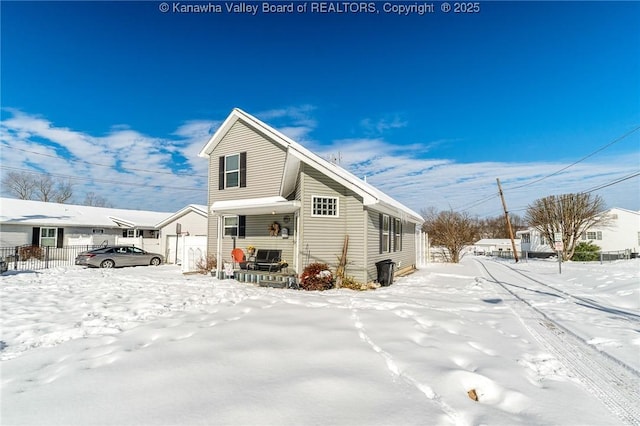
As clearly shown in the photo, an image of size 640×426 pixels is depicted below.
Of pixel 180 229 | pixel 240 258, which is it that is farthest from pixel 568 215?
pixel 180 229

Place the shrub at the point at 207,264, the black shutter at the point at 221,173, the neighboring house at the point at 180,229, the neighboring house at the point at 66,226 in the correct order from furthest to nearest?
the neighboring house at the point at 66,226
the neighboring house at the point at 180,229
the black shutter at the point at 221,173
the shrub at the point at 207,264

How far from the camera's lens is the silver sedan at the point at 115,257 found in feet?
57.0

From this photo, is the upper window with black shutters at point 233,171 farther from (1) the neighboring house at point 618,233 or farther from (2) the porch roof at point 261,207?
(1) the neighboring house at point 618,233

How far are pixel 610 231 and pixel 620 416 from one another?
43.4m

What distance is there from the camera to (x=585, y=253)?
29.0m

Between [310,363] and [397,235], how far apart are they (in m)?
13.2

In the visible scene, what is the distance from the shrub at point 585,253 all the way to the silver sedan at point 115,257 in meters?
33.8

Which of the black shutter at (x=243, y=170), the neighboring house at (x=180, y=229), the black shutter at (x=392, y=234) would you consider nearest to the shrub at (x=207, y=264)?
the black shutter at (x=243, y=170)

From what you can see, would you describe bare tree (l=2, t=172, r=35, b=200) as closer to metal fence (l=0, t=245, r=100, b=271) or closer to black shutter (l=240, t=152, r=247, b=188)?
metal fence (l=0, t=245, r=100, b=271)

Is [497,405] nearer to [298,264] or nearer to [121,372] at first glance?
[121,372]

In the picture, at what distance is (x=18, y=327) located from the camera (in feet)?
17.9

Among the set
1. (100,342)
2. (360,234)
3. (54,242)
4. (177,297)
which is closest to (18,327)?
(100,342)

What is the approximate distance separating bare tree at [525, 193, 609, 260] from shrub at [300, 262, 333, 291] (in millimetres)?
26946

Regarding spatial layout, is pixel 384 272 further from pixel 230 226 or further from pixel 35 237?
pixel 35 237
